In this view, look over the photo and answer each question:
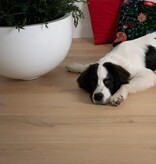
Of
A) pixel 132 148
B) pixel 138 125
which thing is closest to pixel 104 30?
pixel 138 125

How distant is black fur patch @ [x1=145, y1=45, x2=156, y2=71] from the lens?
1.84 metres

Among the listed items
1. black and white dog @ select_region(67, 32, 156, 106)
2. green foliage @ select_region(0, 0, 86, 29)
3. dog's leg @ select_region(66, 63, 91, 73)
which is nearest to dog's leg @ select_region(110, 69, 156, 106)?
black and white dog @ select_region(67, 32, 156, 106)

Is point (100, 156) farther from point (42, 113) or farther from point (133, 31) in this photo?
point (133, 31)

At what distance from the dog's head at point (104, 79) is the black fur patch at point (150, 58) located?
22cm

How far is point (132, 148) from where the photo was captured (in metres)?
1.22

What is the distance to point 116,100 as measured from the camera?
5.04 feet

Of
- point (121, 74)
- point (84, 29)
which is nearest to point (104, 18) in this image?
point (84, 29)

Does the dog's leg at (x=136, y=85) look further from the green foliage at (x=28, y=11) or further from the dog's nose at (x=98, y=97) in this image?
the green foliage at (x=28, y=11)

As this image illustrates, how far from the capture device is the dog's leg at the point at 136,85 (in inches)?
60.9

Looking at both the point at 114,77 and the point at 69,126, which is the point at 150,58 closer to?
the point at 114,77

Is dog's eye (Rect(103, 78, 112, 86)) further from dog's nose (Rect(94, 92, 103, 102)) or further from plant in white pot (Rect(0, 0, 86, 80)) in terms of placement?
plant in white pot (Rect(0, 0, 86, 80))

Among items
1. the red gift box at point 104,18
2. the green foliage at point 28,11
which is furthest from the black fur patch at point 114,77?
the red gift box at point 104,18

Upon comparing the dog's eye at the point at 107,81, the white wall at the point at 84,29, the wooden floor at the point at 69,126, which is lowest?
the white wall at the point at 84,29

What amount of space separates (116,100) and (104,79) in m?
0.14
